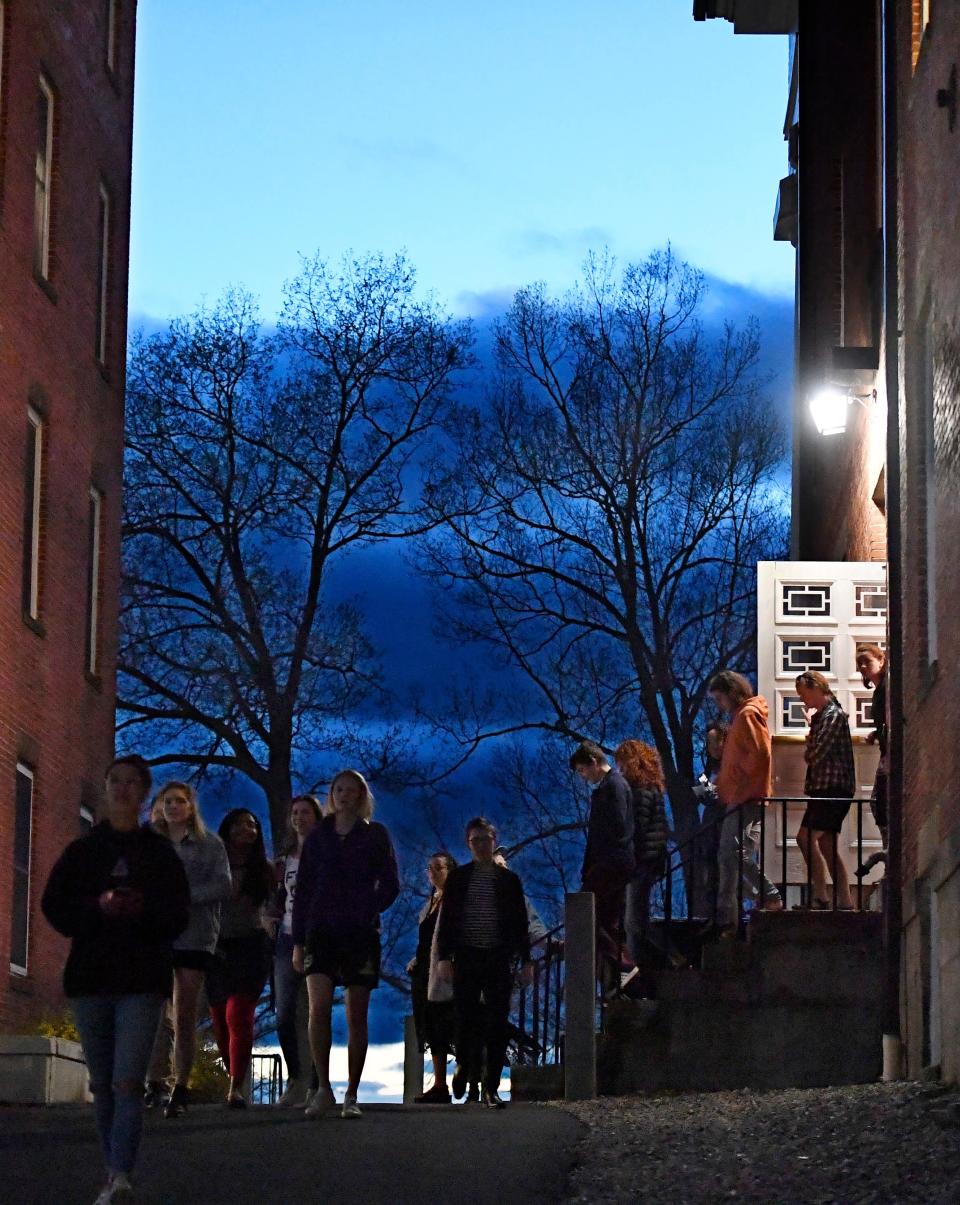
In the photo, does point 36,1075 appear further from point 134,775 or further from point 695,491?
point 695,491

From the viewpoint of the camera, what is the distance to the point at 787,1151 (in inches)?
422

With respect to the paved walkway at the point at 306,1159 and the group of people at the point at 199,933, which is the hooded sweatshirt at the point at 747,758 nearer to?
the group of people at the point at 199,933

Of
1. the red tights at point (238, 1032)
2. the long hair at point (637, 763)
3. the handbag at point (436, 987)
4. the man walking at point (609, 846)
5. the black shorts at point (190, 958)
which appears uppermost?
the long hair at point (637, 763)

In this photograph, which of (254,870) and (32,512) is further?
(32,512)

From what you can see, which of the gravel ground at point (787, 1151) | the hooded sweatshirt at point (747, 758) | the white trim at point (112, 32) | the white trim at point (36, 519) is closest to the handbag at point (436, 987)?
the hooded sweatshirt at point (747, 758)

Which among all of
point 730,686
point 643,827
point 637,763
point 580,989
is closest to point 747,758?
point 730,686

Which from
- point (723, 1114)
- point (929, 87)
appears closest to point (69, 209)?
point (929, 87)

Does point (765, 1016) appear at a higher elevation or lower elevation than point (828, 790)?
lower

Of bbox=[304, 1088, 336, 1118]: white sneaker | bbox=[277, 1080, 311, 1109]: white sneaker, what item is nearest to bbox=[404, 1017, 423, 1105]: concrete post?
bbox=[277, 1080, 311, 1109]: white sneaker

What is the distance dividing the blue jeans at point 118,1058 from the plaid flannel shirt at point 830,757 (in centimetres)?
1008

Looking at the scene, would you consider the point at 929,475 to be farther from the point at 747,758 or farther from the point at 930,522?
the point at 747,758

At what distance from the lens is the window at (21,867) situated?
22.3 metres

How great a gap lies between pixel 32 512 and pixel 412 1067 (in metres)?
6.68

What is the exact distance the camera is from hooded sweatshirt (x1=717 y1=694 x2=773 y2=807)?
18.4 metres
